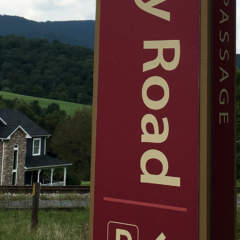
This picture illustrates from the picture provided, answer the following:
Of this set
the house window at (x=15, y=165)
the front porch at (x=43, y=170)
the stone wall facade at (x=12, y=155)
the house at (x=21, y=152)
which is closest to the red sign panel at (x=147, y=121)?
the house at (x=21, y=152)

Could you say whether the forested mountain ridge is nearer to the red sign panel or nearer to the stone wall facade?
the stone wall facade

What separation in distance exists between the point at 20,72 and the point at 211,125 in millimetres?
98624

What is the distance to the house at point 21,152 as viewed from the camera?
32312mm

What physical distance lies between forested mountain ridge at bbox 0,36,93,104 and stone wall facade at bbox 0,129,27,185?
54.8 meters

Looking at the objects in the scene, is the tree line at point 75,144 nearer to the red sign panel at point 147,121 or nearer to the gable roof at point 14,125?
the gable roof at point 14,125

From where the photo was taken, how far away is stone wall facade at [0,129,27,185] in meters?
32.2

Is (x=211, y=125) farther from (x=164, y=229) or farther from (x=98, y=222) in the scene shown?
(x=98, y=222)

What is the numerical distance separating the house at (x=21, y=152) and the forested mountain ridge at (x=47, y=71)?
51702 millimetres

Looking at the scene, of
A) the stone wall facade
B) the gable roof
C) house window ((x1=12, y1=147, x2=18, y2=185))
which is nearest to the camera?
the stone wall facade

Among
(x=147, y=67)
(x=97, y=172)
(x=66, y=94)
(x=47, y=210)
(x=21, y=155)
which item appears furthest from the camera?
(x=66, y=94)

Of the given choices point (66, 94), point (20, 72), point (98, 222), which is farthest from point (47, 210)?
point (20, 72)

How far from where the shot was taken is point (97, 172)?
3.93 meters

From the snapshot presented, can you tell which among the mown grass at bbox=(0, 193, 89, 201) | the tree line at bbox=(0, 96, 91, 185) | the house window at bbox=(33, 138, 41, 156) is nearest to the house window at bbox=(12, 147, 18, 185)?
the house window at bbox=(33, 138, 41, 156)

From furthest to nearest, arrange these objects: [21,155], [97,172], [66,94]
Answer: [66,94] < [21,155] < [97,172]
